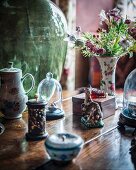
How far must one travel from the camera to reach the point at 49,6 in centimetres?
148

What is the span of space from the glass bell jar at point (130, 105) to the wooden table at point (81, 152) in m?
0.03

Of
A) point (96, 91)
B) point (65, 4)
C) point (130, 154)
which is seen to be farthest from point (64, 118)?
point (65, 4)

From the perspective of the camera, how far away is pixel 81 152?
3.05 feet

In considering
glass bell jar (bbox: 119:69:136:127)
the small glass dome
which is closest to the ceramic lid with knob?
glass bell jar (bbox: 119:69:136:127)

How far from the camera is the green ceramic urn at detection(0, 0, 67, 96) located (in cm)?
133

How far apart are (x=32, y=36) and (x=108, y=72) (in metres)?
0.37

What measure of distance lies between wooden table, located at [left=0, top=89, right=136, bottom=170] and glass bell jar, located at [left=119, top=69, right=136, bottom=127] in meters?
0.03

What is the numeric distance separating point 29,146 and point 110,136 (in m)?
0.28

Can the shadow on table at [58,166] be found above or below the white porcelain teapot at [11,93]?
below

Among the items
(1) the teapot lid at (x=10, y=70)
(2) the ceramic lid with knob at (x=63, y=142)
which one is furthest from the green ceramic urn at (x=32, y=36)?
(2) the ceramic lid with knob at (x=63, y=142)

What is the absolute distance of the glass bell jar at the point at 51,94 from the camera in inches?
52.3

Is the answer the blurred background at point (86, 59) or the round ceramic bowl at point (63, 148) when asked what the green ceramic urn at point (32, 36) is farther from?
the blurred background at point (86, 59)

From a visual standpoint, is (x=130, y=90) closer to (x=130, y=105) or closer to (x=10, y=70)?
(x=130, y=105)

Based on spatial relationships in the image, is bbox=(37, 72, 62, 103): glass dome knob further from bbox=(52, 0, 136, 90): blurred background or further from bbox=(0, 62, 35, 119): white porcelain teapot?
bbox=(52, 0, 136, 90): blurred background
